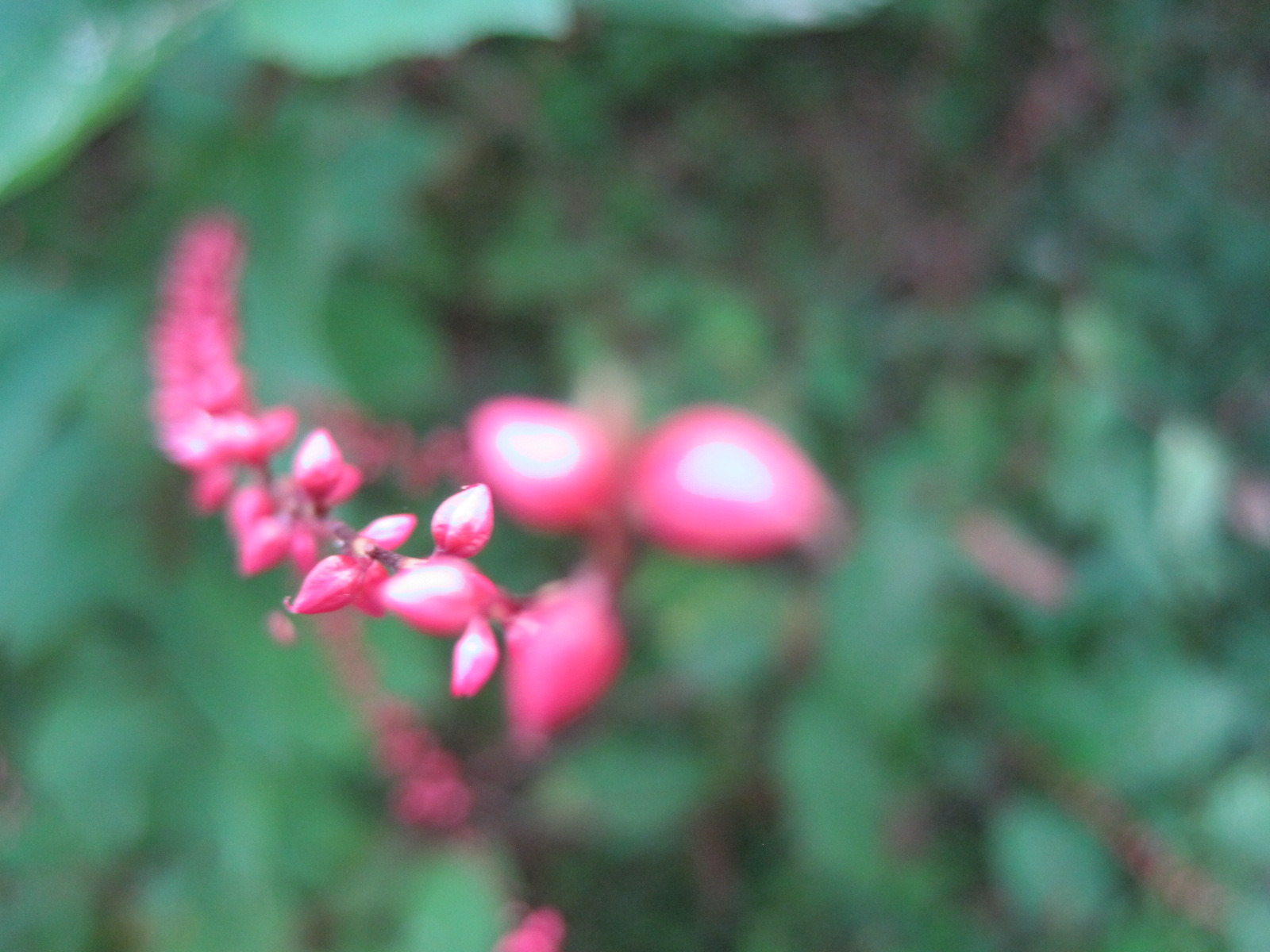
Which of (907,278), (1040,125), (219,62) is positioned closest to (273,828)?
(219,62)

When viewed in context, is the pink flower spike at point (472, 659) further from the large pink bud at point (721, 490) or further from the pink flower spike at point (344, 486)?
the large pink bud at point (721, 490)

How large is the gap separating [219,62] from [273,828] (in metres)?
0.44

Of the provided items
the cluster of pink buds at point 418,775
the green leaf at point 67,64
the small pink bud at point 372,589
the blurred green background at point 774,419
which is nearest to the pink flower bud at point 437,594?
the small pink bud at point 372,589

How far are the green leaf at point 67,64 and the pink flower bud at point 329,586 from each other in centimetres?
23

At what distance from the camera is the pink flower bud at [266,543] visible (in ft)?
0.65

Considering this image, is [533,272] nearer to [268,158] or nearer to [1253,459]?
[268,158]

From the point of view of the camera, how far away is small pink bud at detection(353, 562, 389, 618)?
0.57 feet

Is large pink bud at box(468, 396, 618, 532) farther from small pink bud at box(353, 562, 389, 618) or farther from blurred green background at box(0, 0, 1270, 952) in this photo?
small pink bud at box(353, 562, 389, 618)

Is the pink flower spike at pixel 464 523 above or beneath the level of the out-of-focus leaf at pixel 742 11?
above

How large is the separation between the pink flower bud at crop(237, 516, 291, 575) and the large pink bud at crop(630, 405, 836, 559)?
0.35m

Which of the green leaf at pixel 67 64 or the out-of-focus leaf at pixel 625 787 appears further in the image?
the out-of-focus leaf at pixel 625 787

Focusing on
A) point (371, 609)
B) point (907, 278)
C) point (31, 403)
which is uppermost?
point (371, 609)

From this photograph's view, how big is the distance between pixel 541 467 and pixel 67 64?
25 cm

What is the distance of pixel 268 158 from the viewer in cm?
57
